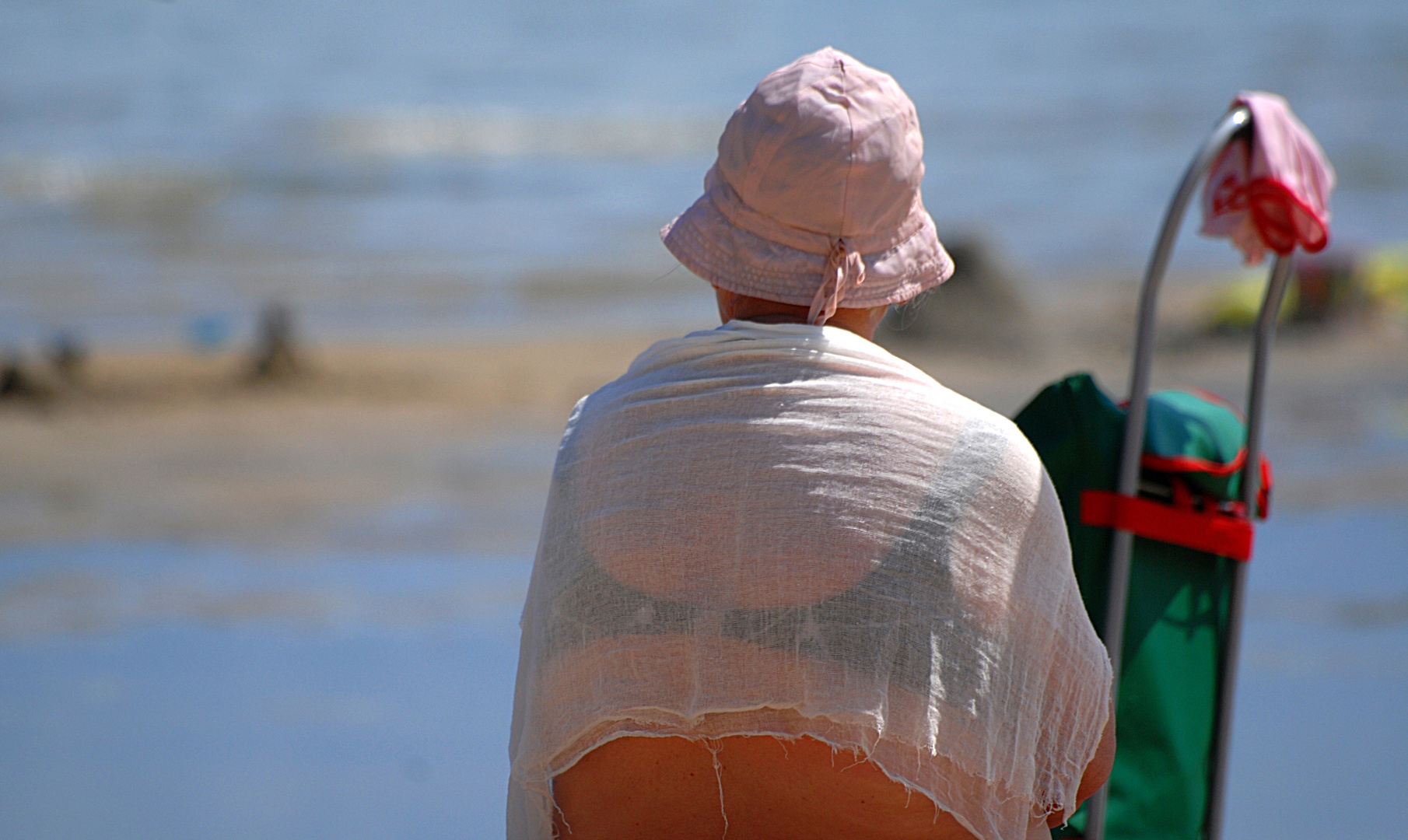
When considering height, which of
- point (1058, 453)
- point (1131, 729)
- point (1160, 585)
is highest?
point (1058, 453)

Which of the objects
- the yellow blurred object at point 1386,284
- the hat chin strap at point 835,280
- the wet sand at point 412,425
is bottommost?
the wet sand at point 412,425

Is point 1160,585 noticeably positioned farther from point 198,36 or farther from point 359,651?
point 198,36

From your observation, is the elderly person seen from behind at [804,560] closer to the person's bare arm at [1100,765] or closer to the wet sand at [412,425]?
the person's bare arm at [1100,765]

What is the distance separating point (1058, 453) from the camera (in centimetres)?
206

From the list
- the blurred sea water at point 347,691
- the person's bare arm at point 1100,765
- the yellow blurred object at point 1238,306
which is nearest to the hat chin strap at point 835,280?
the person's bare arm at point 1100,765

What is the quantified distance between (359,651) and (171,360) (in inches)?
169

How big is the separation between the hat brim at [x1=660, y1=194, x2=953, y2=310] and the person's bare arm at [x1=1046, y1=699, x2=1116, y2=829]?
0.53 m

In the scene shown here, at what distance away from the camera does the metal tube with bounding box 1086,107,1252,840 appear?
6.51 feet

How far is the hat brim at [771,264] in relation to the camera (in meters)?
1.40

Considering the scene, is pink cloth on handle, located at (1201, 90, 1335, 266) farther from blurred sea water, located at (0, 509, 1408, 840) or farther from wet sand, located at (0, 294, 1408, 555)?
wet sand, located at (0, 294, 1408, 555)

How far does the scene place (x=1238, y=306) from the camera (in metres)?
7.75

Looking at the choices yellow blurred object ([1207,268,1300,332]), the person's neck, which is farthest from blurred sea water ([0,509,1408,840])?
yellow blurred object ([1207,268,1300,332])

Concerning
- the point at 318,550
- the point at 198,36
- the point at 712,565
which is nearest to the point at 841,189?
the point at 712,565

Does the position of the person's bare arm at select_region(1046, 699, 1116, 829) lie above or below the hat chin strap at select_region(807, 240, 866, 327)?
below
